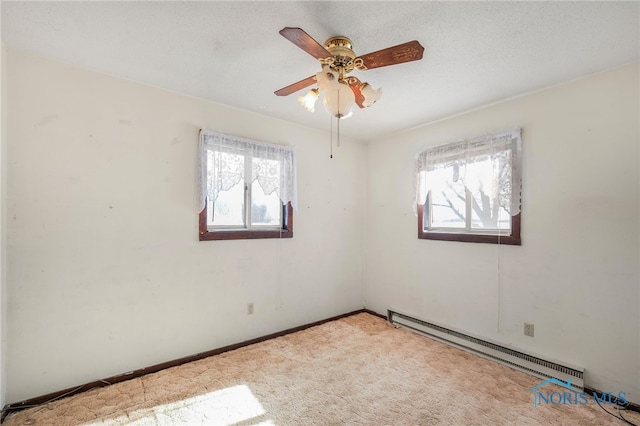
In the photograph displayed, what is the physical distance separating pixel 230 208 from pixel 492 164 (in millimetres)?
2555

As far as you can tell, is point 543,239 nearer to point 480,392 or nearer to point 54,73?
point 480,392

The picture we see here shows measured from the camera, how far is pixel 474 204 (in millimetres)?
2947

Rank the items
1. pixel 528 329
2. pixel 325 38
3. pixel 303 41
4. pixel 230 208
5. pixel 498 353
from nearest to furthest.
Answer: pixel 303 41, pixel 325 38, pixel 528 329, pixel 498 353, pixel 230 208

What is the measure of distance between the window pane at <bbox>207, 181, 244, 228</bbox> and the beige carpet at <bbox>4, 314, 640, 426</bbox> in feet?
4.11

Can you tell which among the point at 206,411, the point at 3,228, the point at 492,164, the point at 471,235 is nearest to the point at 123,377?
the point at 206,411

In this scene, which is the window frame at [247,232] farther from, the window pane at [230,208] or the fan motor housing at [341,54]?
the fan motor housing at [341,54]

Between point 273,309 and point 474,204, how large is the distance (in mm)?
2375

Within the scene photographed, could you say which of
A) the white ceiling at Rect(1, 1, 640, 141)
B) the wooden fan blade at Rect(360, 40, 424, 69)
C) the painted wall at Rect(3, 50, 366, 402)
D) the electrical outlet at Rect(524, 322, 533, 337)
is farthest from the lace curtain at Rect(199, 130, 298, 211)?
the electrical outlet at Rect(524, 322, 533, 337)

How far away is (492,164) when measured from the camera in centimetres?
270

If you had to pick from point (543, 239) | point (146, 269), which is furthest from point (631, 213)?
point (146, 269)

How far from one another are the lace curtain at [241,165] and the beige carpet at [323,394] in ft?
4.85

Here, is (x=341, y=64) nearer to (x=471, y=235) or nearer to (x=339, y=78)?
(x=339, y=78)

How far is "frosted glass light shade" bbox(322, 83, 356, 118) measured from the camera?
1623 millimetres

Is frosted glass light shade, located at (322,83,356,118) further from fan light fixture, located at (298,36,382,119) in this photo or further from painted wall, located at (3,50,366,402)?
painted wall, located at (3,50,366,402)
